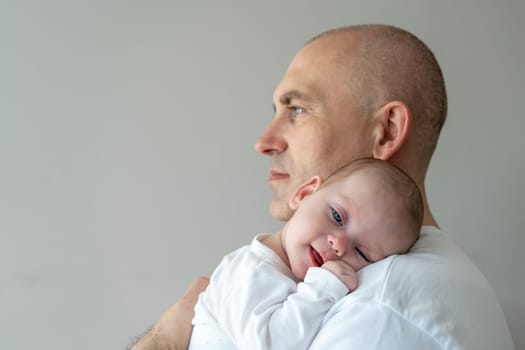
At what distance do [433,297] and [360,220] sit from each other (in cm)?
20

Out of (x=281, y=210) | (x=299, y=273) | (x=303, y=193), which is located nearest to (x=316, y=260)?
(x=299, y=273)

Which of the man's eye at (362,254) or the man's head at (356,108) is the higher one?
the man's head at (356,108)

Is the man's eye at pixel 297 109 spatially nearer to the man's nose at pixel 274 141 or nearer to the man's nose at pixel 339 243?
the man's nose at pixel 274 141

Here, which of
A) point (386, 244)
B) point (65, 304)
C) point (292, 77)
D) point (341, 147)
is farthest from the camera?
point (65, 304)

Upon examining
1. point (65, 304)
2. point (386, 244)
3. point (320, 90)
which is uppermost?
point (320, 90)

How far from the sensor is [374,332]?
812 millimetres

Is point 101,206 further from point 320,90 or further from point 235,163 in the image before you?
point 320,90

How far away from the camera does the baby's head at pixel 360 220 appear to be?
976 millimetres

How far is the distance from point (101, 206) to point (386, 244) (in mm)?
1388

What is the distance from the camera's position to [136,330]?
2.03m

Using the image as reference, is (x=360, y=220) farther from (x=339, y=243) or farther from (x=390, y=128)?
(x=390, y=128)

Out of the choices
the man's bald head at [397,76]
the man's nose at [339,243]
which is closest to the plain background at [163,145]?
the man's bald head at [397,76]

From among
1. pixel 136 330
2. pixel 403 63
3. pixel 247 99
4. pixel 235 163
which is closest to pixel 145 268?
pixel 136 330

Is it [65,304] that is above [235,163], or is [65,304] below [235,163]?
below
